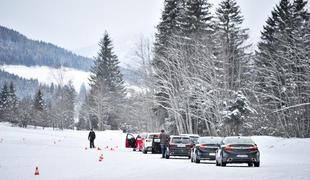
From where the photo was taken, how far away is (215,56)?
1939 inches

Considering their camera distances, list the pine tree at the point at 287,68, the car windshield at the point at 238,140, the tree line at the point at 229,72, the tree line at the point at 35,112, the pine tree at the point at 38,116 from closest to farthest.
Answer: the car windshield at the point at 238,140 → the pine tree at the point at 287,68 → the tree line at the point at 229,72 → the tree line at the point at 35,112 → the pine tree at the point at 38,116

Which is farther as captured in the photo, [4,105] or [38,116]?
[4,105]

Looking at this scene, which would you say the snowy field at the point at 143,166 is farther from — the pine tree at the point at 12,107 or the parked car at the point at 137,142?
the pine tree at the point at 12,107

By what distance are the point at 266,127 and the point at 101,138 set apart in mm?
27178

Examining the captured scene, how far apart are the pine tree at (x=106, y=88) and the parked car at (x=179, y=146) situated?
64248 mm

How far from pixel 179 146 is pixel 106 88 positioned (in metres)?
68.4

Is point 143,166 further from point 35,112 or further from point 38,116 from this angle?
point 38,116

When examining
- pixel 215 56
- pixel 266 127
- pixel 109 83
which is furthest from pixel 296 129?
pixel 109 83

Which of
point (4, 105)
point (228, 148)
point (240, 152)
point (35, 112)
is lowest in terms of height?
point (240, 152)

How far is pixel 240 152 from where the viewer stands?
871 inches

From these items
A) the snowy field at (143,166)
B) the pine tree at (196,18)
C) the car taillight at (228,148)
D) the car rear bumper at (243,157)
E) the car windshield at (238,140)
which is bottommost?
the snowy field at (143,166)

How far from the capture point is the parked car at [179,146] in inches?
1196

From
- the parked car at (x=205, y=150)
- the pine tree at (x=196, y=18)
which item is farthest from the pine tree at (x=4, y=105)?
the parked car at (x=205, y=150)

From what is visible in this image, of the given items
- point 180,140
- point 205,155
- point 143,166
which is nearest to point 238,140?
point 205,155
